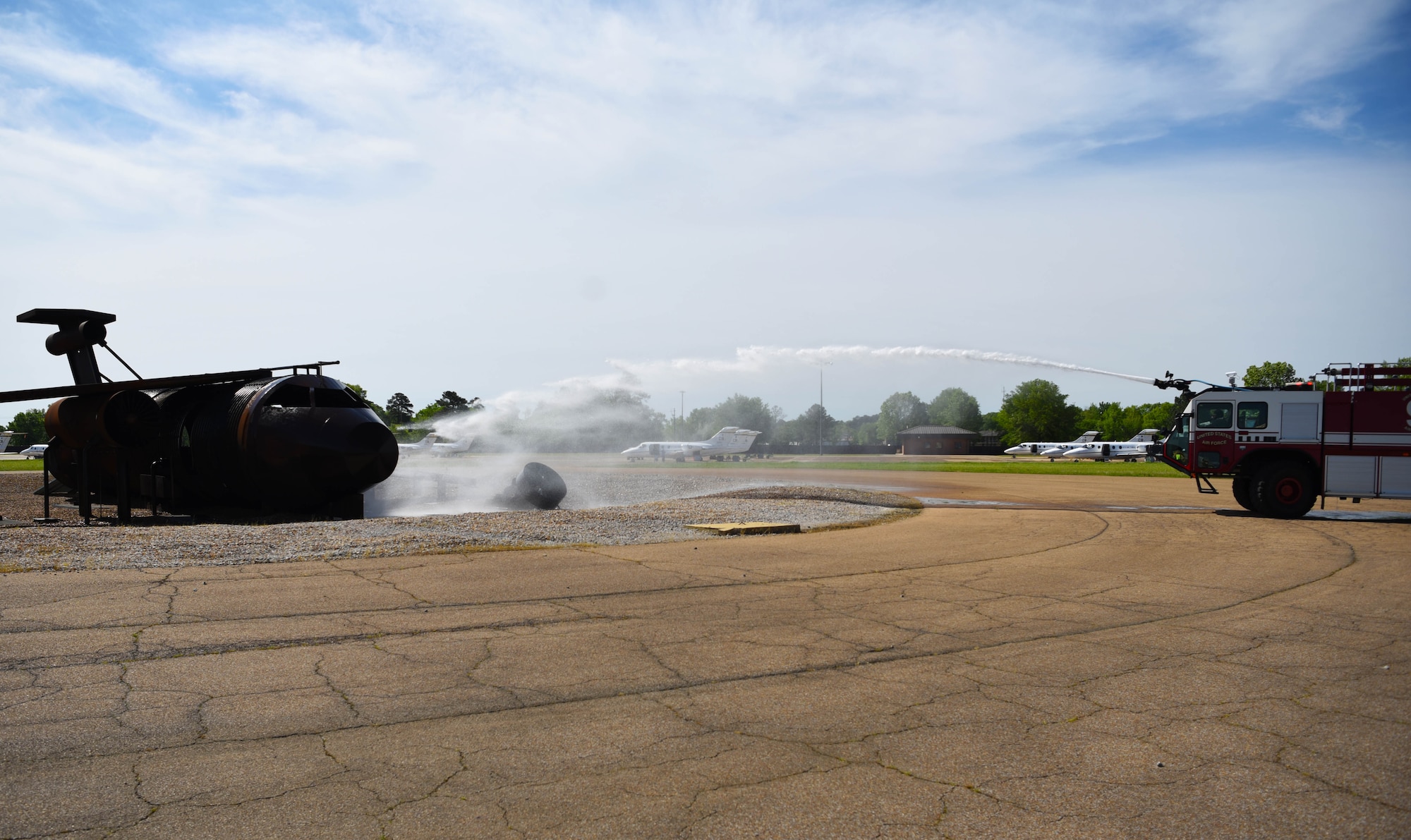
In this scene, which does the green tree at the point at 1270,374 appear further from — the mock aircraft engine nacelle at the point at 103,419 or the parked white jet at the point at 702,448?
the mock aircraft engine nacelle at the point at 103,419

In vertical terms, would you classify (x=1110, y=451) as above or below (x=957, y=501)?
above

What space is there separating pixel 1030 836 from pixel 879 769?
3.16 ft

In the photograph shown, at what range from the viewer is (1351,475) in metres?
19.2

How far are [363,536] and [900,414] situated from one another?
5455 inches

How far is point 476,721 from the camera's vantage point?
18.0 feet

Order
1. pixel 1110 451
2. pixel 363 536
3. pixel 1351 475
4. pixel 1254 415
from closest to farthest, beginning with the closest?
pixel 363 536 → pixel 1351 475 → pixel 1254 415 → pixel 1110 451

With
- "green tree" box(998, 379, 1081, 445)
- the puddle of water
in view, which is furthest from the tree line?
the puddle of water

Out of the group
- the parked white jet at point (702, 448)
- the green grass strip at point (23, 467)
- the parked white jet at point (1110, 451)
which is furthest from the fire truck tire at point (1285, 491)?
the parked white jet at point (702, 448)

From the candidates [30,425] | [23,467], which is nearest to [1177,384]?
[23,467]

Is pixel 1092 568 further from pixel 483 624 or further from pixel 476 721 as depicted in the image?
pixel 476 721

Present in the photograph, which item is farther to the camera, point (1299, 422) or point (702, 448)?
point (702, 448)

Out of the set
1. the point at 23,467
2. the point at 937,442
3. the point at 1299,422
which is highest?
the point at 1299,422

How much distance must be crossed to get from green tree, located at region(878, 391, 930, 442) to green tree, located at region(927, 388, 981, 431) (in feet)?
8.34

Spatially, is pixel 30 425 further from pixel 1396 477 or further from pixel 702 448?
pixel 1396 477
